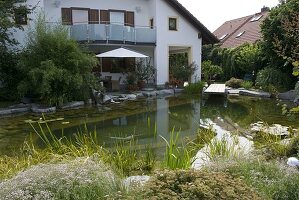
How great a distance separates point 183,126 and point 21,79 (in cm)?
852

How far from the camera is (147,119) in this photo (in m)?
11.4

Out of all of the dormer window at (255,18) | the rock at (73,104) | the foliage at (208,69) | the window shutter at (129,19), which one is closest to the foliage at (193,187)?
the rock at (73,104)

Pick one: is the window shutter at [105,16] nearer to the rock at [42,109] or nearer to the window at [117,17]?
the window at [117,17]

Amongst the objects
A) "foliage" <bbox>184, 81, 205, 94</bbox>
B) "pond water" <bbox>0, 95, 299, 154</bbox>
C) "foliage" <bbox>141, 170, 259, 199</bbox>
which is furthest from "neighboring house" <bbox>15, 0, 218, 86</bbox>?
"foliage" <bbox>141, 170, 259, 199</bbox>

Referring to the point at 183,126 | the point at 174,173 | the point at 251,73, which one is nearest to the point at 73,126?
the point at 183,126

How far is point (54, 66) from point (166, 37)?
9222 millimetres

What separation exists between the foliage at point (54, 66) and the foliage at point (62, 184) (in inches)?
393

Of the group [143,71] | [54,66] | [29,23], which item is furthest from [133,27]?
[54,66]

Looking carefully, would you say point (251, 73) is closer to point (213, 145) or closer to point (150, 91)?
point (150, 91)

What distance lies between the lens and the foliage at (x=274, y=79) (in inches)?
677

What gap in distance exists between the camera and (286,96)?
1612cm

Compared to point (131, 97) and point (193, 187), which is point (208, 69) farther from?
point (193, 187)

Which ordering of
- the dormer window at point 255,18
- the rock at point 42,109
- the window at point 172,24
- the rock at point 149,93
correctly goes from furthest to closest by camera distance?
1. the dormer window at point 255,18
2. the window at point 172,24
3. the rock at point 149,93
4. the rock at point 42,109

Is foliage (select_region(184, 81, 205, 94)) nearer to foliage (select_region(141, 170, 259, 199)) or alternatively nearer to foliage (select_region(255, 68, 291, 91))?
foliage (select_region(255, 68, 291, 91))
